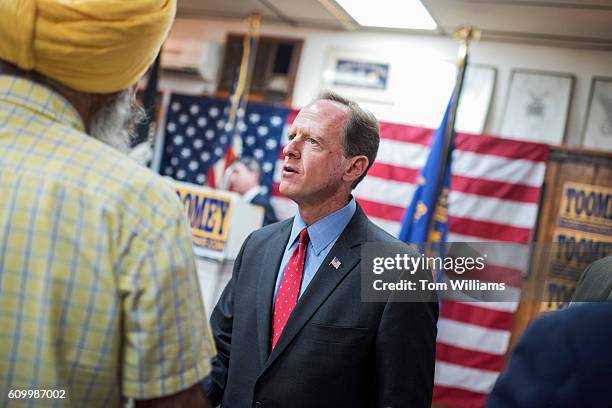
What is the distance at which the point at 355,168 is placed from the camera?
188 centimetres

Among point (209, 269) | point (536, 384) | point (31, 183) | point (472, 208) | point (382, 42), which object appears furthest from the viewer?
point (382, 42)

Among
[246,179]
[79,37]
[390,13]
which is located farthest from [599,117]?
[79,37]

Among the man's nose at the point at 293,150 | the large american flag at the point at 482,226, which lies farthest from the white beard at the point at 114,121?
the large american flag at the point at 482,226

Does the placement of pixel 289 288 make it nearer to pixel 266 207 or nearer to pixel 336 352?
pixel 336 352

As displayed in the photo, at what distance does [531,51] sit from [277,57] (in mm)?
2129

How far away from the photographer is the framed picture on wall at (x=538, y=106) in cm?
456

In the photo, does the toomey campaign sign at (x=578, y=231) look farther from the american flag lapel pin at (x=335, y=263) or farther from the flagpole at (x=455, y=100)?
the american flag lapel pin at (x=335, y=263)

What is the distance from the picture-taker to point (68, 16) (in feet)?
2.66

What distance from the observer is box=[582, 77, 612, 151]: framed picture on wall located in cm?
445

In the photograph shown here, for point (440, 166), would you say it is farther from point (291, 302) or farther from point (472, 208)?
point (291, 302)

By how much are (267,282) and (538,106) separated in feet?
11.9

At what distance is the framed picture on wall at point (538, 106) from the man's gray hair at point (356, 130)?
122 inches

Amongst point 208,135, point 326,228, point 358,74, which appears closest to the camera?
point 326,228

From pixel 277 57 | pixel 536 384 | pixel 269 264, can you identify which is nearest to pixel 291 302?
pixel 269 264
